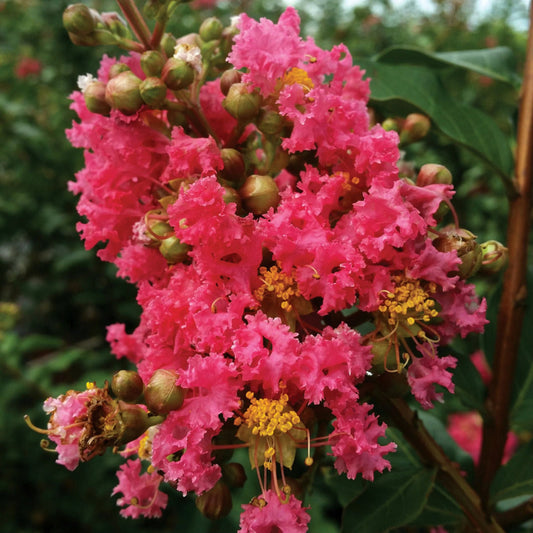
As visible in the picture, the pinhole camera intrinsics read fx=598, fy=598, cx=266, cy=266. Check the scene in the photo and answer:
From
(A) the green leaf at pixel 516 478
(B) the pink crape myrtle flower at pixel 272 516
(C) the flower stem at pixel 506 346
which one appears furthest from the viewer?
(C) the flower stem at pixel 506 346

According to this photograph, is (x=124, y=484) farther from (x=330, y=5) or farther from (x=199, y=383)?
(x=330, y=5)

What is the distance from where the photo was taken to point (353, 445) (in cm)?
74

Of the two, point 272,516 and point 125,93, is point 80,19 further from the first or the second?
point 272,516

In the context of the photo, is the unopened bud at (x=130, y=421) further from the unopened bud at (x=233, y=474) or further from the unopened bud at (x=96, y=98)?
the unopened bud at (x=96, y=98)

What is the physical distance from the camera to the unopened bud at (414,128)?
108 centimetres

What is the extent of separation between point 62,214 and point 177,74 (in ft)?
7.55

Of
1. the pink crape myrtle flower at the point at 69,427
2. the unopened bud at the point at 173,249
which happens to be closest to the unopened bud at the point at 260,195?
the unopened bud at the point at 173,249

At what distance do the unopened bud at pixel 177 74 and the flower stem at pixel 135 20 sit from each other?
0.31 feet

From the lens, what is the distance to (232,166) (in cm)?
83

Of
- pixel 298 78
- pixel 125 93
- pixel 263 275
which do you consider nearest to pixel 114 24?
pixel 125 93

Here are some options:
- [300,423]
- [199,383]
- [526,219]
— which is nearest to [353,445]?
[300,423]

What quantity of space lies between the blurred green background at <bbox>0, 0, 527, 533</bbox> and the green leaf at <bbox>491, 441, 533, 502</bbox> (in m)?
1.11

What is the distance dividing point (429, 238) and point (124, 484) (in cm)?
57

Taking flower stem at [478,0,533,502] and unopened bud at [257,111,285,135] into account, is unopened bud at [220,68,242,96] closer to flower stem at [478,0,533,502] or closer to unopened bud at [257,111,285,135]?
unopened bud at [257,111,285,135]
